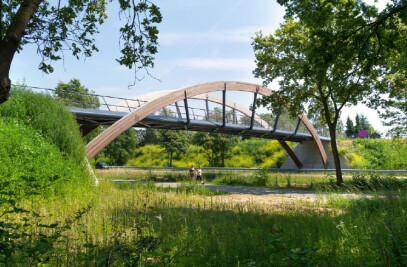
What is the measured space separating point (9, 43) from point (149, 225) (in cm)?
314

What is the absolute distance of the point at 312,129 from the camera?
3512 centimetres

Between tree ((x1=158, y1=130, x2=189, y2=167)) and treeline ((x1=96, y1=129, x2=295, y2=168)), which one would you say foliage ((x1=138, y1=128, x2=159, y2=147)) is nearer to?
treeline ((x1=96, y1=129, x2=295, y2=168))

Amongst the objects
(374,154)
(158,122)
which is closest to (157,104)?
(158,122)

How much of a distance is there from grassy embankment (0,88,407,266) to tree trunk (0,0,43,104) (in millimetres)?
1116

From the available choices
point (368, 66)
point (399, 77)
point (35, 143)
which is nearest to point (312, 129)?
point (399, 77)

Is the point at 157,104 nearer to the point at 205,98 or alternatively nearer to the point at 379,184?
the point at 205,98

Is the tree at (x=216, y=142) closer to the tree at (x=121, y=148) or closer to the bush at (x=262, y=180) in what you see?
the tree at (x=121, y=148)

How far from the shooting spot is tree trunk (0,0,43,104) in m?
3.50

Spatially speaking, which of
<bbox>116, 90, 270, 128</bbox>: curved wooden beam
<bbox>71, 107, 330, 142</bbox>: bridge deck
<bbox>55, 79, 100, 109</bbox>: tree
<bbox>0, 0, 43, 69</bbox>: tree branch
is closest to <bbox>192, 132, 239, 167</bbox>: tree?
<bbox>71, 107, 330, 142</bbox>: bridge deck

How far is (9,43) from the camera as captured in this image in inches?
140

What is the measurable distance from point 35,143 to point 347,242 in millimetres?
8354

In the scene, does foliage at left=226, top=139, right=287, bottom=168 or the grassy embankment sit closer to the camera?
the grassy embankment

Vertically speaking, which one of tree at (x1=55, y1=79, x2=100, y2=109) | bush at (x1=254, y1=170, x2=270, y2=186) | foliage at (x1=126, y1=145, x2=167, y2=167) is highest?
tree at (x1=55, y1=79, x2=100, y2=109)

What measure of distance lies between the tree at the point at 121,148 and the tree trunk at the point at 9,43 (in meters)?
47.8
